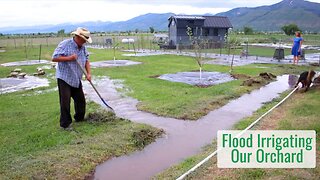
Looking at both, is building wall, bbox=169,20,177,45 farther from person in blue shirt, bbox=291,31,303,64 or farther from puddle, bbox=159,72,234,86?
puddle, bbox=159,72,234,86

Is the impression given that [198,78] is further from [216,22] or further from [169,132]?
[216,22]

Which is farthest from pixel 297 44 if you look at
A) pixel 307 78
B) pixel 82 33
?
pixel 82 33

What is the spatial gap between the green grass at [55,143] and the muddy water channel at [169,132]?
283mm

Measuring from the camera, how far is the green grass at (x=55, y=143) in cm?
463

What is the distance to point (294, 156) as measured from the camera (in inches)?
194

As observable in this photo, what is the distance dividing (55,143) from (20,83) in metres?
8.18

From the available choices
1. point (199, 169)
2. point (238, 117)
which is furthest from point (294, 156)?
point (238, 117)

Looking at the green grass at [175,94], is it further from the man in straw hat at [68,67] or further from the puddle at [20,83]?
the man in straw hat at [68,67]

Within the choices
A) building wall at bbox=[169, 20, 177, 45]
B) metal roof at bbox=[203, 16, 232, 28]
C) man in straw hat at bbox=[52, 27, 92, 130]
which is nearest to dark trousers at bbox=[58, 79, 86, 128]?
man in straw hat at bbox=[52, 27, 92, 130]

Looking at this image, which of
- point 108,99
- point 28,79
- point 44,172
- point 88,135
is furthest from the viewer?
point 28,79

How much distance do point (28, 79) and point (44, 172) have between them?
1013 cm

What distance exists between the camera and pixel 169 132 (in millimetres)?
6570

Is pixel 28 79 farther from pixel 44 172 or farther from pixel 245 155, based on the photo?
pixel 245 155

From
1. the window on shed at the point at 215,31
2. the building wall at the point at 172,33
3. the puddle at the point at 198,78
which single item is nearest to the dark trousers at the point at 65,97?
the puddle at the point at 198,78
